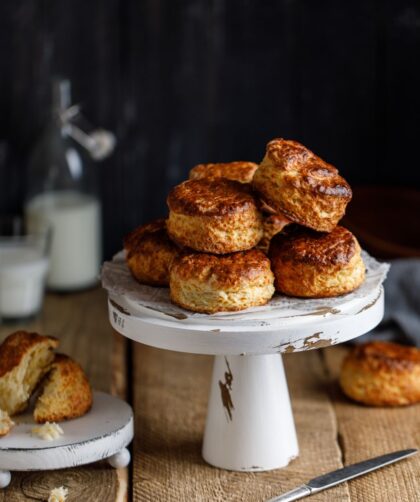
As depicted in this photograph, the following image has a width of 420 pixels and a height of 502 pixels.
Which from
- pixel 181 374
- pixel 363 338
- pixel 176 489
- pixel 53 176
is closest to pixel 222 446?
pixel 176 489

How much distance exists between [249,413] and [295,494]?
18cm

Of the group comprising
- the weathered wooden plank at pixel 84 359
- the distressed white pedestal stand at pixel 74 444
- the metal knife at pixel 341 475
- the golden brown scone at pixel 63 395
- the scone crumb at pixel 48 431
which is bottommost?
the weathered wooden plank at pixel 84 359

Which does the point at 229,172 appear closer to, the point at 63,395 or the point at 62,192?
the point at 63,395

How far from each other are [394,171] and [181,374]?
3.39 ft

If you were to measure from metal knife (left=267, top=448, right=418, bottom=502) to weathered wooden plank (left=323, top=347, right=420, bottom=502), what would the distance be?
1 cm

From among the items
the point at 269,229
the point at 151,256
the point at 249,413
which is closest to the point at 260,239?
the point at 269,229

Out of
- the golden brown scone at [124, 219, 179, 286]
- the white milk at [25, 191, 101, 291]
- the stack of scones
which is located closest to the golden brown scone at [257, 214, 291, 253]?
the stack of scones

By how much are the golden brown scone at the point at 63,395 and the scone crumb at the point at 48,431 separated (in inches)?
1.3

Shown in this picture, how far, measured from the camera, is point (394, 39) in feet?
9.32

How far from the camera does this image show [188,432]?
1996 mm

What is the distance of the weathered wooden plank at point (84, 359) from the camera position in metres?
1.73

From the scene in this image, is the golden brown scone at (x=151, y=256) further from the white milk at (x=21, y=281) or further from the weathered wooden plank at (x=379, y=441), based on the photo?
the white milk at (x=21, y=281)

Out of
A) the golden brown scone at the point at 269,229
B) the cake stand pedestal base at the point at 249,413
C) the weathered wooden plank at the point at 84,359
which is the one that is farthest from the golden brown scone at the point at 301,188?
the weathered wooden plank at the point at 84,359

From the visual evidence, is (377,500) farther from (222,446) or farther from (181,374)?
(181,374)
